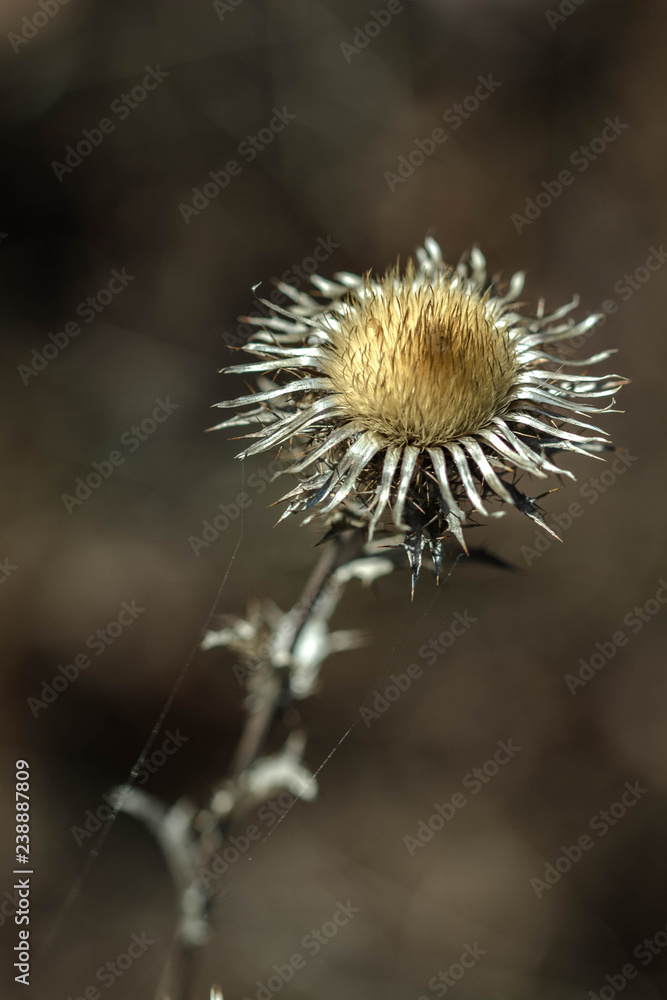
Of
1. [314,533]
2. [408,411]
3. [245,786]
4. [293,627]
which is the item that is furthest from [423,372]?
[314,533]

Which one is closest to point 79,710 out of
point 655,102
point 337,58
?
point 337,58

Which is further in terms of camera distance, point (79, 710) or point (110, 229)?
point (110, 229)

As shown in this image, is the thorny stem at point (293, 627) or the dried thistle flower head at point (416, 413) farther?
the thorny stem at point (293, 627)

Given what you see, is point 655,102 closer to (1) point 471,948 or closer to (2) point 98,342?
(2) point 98,342

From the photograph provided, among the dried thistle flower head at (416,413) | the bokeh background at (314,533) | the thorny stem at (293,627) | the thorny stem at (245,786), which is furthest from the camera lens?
the bokeh background at (314,533)

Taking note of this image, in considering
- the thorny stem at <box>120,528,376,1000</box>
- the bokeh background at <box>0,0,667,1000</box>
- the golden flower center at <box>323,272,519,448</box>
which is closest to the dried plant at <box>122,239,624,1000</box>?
the golden flower center at <box>323,272,519,448</box>

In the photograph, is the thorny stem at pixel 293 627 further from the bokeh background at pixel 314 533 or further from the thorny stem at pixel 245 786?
the bokeh background at pixel 314 533

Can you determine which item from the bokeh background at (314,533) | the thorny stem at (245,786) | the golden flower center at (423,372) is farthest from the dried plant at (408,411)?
the bokeh background at (314,533)

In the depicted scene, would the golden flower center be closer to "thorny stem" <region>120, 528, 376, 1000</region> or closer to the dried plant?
the dried plant
